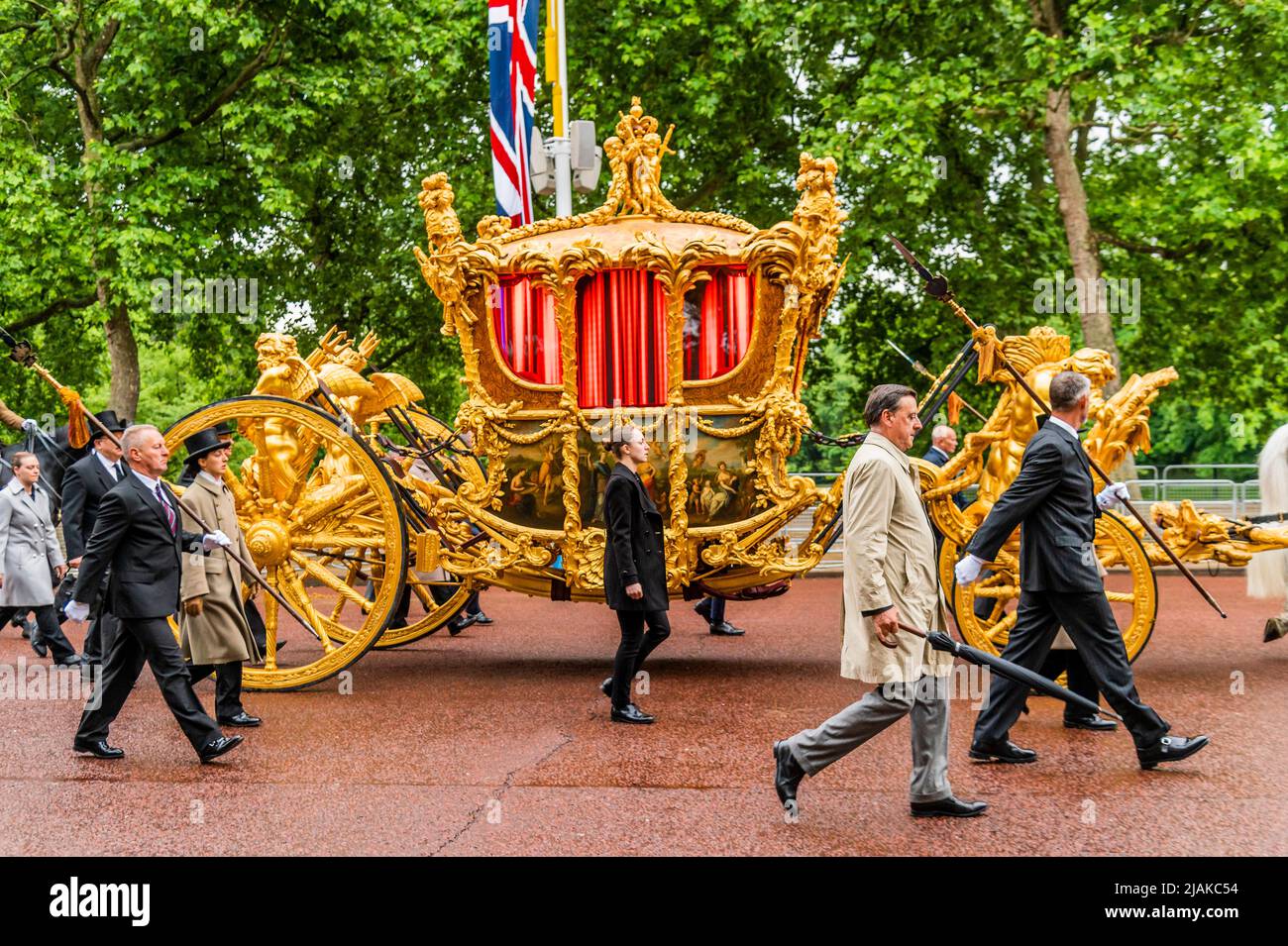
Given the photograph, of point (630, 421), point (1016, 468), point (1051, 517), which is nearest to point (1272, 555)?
point (1016, 468)

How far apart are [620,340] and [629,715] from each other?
2679mm

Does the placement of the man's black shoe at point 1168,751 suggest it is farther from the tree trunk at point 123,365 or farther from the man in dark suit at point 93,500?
the tree trunk at point 123,365

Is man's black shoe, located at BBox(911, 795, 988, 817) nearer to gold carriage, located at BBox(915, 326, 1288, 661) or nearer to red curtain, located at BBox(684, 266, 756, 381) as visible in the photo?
gold carriage, located at BBox(915, 326, 1288, 661)

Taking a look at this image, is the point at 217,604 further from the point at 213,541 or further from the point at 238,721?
the point at 238,721

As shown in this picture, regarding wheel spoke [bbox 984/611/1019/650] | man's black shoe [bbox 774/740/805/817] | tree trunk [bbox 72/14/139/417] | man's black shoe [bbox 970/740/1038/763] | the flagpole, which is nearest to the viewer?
man's black shoe [bbox 774/740/805/817]

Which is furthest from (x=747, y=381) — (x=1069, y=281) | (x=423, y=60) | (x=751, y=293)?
(x=423, y=60)

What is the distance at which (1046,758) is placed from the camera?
6770 millimetres

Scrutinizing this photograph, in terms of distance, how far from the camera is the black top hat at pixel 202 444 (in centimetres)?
810

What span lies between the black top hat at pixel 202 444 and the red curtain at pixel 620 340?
243cm

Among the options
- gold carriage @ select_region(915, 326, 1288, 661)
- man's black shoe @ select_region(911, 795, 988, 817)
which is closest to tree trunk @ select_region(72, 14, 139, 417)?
gold carriage @ select_region(915, 326, 1288, 661)

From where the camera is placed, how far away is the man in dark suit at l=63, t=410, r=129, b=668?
7.55 m

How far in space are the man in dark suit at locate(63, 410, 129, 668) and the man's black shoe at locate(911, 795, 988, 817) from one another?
4.24 m

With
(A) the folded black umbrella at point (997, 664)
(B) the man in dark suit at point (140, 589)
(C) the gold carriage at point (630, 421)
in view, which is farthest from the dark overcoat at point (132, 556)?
(A) the folded black umbrella at point (997, 664)

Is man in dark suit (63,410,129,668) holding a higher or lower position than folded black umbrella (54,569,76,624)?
higher
